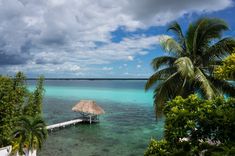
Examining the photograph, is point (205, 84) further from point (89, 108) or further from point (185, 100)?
point (89, 108)

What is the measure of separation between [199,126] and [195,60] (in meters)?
6.14

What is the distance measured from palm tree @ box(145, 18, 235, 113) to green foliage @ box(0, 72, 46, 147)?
42.3 ft

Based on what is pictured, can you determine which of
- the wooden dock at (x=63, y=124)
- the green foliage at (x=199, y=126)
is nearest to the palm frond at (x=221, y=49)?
the green foliage at (x=199, y=126)

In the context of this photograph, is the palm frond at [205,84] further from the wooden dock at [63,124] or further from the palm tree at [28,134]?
the wooden dock at [63,124]

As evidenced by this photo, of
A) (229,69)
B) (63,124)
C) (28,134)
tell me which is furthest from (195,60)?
(63,124)

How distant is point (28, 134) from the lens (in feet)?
68.9

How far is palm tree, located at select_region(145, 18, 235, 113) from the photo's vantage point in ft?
42.7

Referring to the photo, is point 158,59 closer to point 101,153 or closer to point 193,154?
point 193,154

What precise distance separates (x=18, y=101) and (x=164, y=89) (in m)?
15.3

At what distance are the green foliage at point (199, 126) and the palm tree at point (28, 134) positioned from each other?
48.0 ft

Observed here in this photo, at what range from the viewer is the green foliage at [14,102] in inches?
867

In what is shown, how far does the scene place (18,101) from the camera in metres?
24.1

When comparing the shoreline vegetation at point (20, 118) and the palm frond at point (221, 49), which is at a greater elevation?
the palm frond at point (221, 49)

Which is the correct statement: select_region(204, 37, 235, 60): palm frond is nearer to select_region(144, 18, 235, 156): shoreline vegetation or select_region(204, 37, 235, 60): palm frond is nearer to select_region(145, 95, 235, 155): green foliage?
select_region(144, 18, 235, 156): shoreline vegetation
